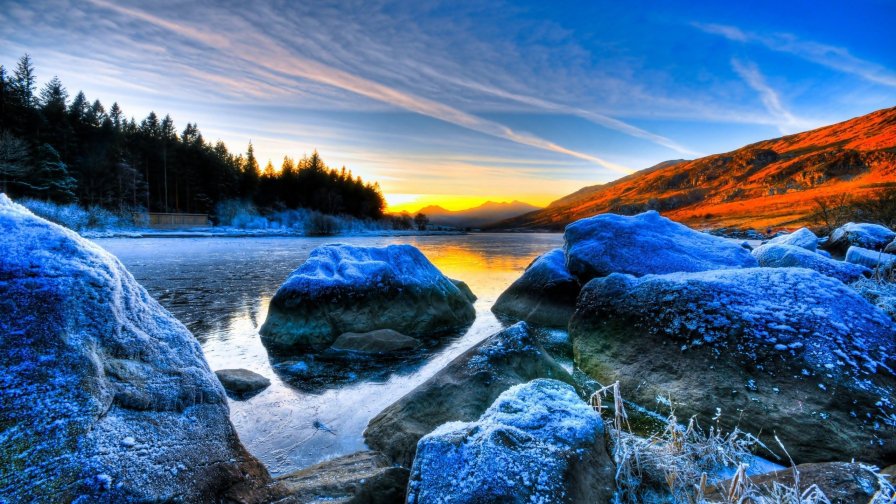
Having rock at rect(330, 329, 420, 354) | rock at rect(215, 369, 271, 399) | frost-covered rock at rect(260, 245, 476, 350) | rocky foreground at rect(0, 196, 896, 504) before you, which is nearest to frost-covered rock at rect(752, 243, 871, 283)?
rocky foreground at rect(0, 196, 896, 504)

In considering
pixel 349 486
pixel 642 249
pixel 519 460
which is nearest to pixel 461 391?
pixel 349 486

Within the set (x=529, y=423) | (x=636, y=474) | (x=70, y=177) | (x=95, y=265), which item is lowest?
(x=636, y=474)

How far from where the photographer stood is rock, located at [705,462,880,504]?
236 cm

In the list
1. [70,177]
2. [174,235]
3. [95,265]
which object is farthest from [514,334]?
[70,177]

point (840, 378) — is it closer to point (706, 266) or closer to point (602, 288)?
point (602, 288)

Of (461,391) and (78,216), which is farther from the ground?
(78,216)

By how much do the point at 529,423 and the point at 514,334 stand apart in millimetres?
2797

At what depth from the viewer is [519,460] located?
2.36m

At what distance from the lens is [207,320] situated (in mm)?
10523

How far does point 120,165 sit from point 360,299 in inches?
2558

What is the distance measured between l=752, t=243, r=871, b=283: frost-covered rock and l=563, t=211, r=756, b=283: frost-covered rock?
128 centimetres

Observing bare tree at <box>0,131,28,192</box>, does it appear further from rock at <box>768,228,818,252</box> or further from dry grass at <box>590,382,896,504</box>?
rock at <box>768,228,818,252</box>

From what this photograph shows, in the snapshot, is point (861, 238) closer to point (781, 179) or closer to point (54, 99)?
point (54, 99)

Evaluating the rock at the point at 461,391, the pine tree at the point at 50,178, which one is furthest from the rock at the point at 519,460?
the pine tree at the point at 50,178
